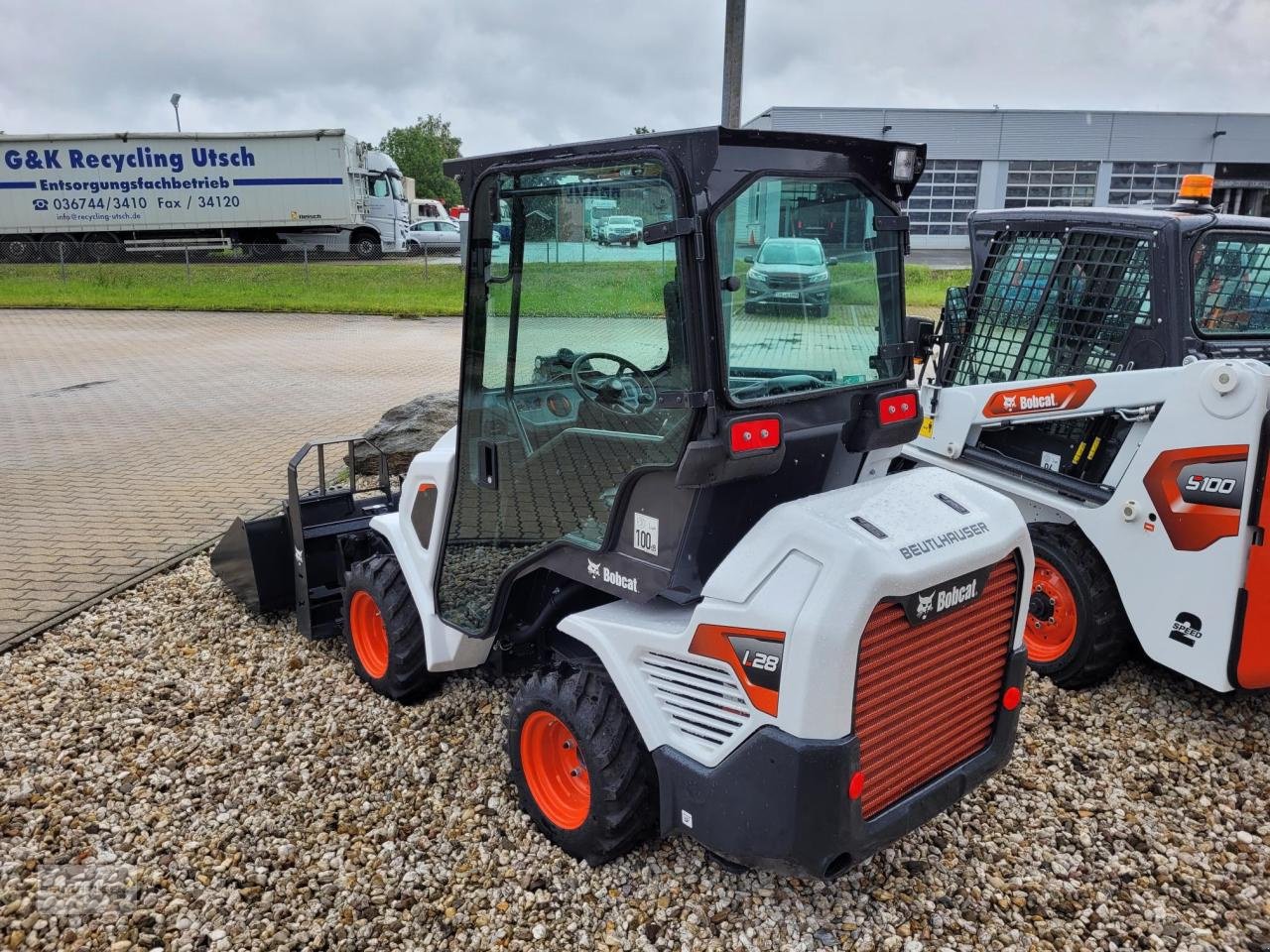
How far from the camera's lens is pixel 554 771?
10.8ft

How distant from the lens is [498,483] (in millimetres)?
3365

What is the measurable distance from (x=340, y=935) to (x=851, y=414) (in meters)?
2.25

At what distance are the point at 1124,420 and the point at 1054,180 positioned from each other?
125 feet

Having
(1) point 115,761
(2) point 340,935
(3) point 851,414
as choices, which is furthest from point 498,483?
(1) point 115,761

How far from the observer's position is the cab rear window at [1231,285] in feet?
14.2

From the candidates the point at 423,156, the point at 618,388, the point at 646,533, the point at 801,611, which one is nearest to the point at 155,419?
the point at 618,388

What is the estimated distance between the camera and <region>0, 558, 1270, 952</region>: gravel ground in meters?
2.93

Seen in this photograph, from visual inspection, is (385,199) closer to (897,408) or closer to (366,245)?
(366,245)

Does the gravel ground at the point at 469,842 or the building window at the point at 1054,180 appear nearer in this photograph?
the gravel ground at the point at 469,842

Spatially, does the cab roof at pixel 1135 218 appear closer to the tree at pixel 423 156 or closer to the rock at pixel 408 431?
the rock at pixel 408 431

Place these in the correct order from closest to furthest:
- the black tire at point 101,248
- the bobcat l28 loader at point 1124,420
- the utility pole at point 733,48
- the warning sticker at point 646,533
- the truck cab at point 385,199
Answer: the warning sticker at point 646,533
the bobcat l28 loader at point 1124,420
the utility pole at point 733,48
the black tire at point 101,248
the truck cab at point 385,199

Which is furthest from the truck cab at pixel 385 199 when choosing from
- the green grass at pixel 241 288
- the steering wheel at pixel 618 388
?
the steering wheel at pixel 618 388

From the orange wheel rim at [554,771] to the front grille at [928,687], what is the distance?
100 centimetres

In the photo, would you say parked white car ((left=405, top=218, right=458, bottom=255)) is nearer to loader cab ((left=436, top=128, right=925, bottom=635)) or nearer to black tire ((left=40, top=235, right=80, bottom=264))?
black tire ((left=40, top=235, right=80, bottom=264))
